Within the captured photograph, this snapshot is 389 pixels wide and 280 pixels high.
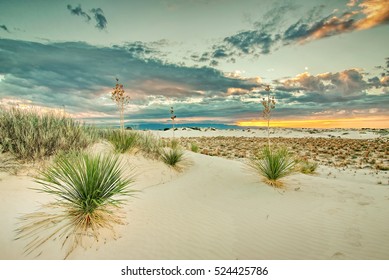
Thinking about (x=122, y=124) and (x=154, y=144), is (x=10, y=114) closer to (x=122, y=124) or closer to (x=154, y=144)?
(x=122, y=124)

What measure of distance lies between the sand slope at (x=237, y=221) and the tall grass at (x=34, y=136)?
0.99 meters

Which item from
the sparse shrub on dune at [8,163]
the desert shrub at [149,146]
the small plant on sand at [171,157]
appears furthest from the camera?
the desert shrub at [149,146]

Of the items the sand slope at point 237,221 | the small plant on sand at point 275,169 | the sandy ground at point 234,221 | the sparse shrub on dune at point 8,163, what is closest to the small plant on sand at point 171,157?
the sandy ground at point 234,221

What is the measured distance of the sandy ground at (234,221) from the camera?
352 cm

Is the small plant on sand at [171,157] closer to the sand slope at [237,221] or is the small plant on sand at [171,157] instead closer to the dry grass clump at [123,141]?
the dry grass clump at [123,141]

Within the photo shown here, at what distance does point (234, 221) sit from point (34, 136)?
17.1ft

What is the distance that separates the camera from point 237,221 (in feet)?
14.8

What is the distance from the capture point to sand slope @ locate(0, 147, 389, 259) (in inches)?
139

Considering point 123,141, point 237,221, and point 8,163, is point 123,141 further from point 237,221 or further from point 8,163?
point 237,221

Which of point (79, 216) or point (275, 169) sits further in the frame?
point (275, 169)

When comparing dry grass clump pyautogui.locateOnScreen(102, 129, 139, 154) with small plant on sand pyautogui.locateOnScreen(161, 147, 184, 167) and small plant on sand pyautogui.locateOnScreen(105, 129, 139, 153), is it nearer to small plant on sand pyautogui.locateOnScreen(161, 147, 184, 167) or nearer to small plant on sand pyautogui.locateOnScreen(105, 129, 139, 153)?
small plant on sand pyautogui.locateOnScreen(105, 129, 139, 153)

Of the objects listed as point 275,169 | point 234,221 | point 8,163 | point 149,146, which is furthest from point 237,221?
point 149,146

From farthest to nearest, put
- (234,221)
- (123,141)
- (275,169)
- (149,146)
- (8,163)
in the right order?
(149,146), (123,141), (275,169), (8,163), (234,221)

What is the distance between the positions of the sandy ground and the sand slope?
0.6 inches
